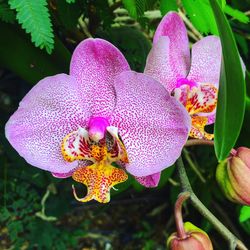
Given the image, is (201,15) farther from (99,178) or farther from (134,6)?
(99,178)

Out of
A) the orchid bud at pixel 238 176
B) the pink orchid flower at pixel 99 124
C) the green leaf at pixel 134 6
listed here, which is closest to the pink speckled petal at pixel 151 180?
the pink orchid flower at pixel 99 124

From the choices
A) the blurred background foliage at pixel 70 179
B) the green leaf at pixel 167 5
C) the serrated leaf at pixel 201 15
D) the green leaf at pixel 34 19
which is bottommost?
the blurred background foliage at pixel 70 179

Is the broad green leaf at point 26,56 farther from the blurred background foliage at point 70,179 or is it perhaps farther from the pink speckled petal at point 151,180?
the pink speckled petal at point 151,180

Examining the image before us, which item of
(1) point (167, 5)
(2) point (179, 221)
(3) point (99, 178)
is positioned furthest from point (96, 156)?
(1) point (167, 5)

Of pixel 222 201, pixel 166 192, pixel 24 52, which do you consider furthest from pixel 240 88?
pixel 166 192

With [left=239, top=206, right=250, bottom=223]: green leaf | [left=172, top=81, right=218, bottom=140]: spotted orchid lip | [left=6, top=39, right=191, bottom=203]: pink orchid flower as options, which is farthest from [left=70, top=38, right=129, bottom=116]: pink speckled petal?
[left=239, top=206, right=250, bottom=223]: green leaf

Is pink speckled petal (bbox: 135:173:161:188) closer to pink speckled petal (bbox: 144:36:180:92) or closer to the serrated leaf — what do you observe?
pink speckled petal (bbox: 144:36:180:92)
